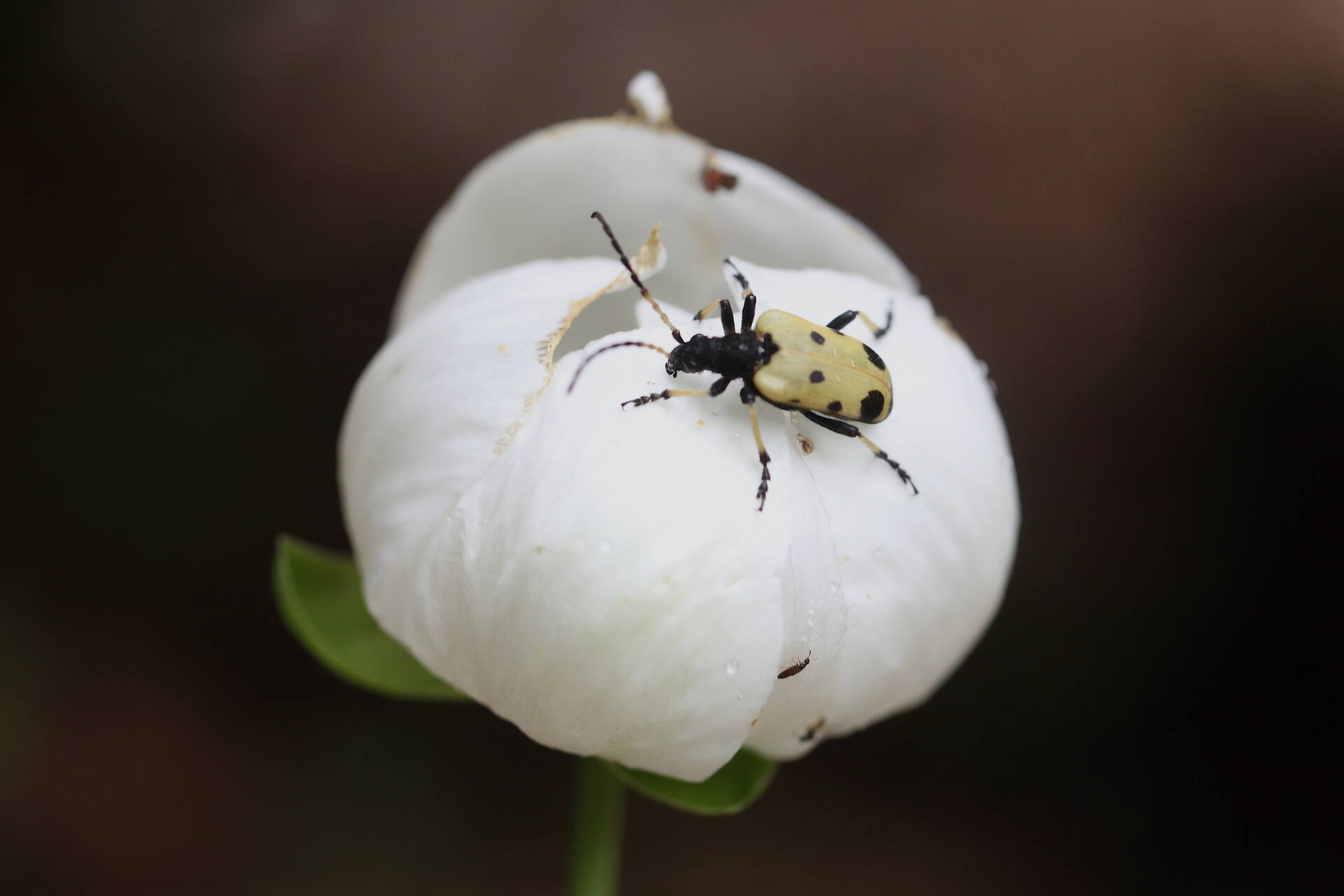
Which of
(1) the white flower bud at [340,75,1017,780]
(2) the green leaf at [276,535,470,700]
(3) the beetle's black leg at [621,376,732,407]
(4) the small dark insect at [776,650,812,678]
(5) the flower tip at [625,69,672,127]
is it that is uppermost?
(5) the flower tip at [625,69,672,127]

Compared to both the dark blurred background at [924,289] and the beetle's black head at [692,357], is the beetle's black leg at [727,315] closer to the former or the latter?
the beetle's black head at [692,357]

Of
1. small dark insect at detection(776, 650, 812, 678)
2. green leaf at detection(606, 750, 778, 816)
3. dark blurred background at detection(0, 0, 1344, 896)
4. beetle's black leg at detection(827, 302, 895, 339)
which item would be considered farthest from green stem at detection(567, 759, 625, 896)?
dark blurred background at detection(0, 0, 1344, 896)

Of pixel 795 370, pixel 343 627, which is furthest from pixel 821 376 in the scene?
pixel 343 627

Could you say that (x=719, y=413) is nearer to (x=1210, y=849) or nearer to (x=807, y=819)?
(x=807, y=819)

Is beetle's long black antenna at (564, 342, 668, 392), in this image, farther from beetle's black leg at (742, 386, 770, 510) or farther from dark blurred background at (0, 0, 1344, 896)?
dark blurred background at (0, 0, 1344, 896)

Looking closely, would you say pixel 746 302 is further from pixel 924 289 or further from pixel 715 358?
pixel 924 289

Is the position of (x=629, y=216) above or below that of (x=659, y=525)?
above
